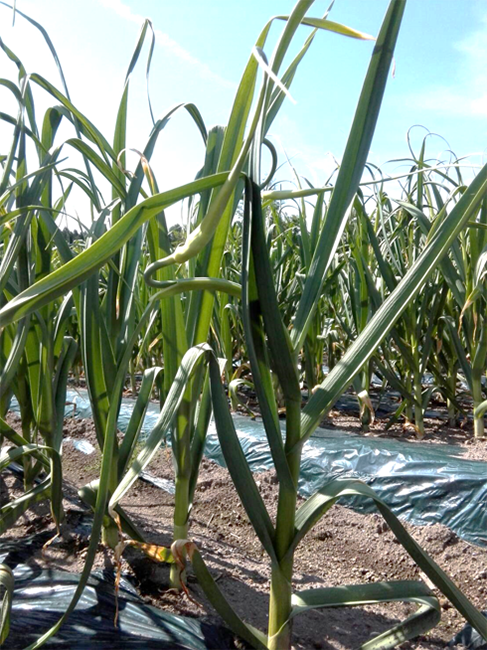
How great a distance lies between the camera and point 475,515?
4.10 feet

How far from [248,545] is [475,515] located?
507mm

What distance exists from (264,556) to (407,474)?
42 cm

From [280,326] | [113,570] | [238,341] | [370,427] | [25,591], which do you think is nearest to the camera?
[280,326]

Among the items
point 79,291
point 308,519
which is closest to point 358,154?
point 308,519

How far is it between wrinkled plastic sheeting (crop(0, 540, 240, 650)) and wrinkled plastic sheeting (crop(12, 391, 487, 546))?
0.44 m

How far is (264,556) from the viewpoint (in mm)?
1188

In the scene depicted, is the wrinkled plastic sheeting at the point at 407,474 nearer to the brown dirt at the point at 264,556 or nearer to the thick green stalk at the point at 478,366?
the brown dirt at the point at 264,556

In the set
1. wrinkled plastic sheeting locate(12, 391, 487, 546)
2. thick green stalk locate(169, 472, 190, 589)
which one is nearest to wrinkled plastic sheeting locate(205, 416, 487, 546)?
wrinkled plastic sheeting locate(12, 391, 487, 546)

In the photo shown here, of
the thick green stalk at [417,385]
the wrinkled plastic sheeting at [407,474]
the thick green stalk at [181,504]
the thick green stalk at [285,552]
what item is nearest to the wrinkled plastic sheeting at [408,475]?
the wrinkled plastic sheeting at [407,474]

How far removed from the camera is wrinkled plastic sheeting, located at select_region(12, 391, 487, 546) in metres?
1.27

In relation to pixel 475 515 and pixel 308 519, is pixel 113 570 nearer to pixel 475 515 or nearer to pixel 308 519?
pixel 308 519

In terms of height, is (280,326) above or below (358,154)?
below

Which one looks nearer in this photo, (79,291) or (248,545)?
(79,291)

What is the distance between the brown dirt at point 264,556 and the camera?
0.88 m
